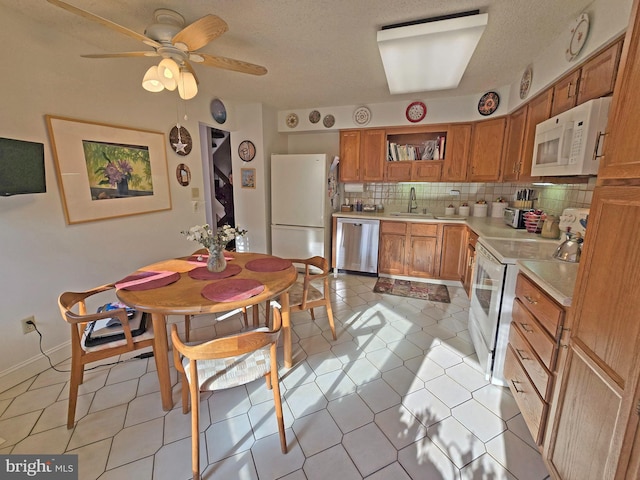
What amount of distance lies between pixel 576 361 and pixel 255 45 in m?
2.65

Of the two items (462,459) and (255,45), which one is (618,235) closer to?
(462,459)

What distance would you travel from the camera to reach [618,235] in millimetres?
873

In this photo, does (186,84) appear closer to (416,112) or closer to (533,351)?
(533,351)

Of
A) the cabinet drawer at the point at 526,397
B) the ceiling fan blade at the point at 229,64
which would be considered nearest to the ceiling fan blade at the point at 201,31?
the ceiling fan blade at the point at 229,64

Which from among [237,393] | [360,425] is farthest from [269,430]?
[360,425]

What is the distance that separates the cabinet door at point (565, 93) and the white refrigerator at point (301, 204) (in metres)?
2.27

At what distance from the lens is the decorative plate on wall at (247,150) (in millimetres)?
3762

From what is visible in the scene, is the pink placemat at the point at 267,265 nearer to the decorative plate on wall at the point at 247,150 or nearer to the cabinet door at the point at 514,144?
the decorative plate on wall at the point at 247,150

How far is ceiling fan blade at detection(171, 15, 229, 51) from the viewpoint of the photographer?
134cm

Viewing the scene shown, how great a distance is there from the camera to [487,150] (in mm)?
3301

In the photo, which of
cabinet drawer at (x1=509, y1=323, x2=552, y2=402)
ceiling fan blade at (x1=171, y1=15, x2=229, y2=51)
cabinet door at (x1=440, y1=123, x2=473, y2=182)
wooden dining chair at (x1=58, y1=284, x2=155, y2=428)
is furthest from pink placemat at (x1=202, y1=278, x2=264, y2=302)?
cabinet door at (x1=440, y1=123, x2=473, y2=182)

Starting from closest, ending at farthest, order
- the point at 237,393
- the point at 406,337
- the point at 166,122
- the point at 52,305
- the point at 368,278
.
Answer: the point at 237,393
the point at 52,305
the point at 406,337
the point at 166,122
the point at 368,278

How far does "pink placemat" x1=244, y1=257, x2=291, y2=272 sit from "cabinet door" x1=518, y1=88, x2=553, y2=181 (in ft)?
7.30

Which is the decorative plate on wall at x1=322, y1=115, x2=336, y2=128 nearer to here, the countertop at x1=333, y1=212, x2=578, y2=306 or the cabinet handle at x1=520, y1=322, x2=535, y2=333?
the countertop at x1=333, y1=212, x2=578, y2=306
